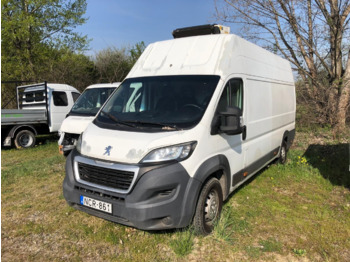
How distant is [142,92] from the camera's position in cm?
405

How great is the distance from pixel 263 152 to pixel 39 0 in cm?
1767

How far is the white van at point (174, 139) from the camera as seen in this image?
117 inches

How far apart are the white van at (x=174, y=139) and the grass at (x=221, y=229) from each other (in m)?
0.41

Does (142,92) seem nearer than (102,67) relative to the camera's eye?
Yes

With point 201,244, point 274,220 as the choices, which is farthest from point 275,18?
point 201,244

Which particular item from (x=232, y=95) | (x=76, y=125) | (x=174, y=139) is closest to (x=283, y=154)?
(x=232, y=95)

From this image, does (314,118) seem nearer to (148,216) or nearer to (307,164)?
(307,164)

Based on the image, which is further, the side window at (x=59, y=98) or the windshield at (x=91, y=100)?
the side window at (x=59, y=98)

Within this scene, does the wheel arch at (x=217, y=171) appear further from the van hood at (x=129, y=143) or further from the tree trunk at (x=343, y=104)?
the tree trunk at (x=343, y=104)

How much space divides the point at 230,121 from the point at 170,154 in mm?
919

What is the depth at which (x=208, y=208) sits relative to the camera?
3484mm

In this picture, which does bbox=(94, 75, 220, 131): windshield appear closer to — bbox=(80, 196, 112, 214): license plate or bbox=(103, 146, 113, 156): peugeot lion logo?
bbox=(103, 146, 113, 156): peugeot lion logo

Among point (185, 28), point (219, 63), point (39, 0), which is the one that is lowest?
point (219, 63)

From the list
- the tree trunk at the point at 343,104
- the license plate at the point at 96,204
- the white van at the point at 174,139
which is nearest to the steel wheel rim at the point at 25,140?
the white van at the point at 174,139
